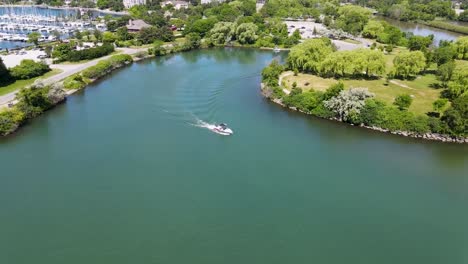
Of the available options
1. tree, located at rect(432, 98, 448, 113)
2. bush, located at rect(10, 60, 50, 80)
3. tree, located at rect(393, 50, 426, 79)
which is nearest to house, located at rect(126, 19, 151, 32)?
bush, located at rect(10, 60, 50, 80)

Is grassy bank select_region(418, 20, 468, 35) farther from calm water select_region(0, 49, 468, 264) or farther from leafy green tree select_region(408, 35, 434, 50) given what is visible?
calm water select_region(0, 49, 468, 264)

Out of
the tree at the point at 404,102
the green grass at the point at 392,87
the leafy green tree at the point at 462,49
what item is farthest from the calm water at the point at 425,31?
the tree at the point at 404,102

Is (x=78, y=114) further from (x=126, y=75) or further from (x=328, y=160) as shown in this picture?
(x=328, y=160)

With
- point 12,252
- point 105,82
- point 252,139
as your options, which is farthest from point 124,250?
point 105,82

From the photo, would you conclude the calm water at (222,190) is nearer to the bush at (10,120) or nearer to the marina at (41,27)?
the bush at (10,120)

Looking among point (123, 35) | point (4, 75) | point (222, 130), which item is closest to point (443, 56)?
point (222, 130)

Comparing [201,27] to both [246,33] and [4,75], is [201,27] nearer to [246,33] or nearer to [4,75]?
[246,33]

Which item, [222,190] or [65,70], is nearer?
[222,190]
